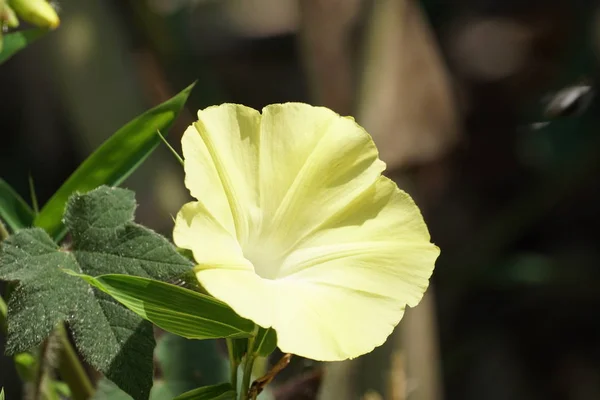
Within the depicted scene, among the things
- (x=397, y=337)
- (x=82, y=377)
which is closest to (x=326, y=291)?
(x=82, y=377)

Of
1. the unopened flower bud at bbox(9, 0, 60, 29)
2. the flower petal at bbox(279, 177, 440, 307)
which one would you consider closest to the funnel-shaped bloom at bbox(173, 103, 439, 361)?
the flower petal at bbox(279, 177, 440, 307)

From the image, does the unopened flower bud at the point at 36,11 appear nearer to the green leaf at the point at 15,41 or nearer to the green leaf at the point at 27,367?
the green leaf at the point at 15,41

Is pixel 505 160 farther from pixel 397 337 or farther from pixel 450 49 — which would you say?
pixel 397 337

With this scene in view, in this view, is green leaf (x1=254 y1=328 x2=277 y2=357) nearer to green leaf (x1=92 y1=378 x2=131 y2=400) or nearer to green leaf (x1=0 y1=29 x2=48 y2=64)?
green leaf (x1=92 y1=378 x2=131 y2=400)

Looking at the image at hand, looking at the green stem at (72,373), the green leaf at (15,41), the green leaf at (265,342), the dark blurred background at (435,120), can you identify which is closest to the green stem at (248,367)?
the green leaf at (265,342)

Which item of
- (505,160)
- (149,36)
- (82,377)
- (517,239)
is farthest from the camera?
(505,160)

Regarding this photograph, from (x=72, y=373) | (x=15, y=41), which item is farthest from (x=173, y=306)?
(x=15, y=41)

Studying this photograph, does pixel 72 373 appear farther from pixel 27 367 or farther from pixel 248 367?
pixel 248 367
